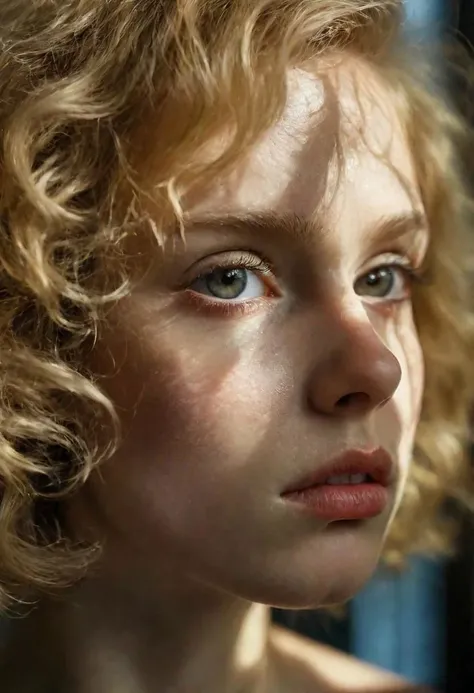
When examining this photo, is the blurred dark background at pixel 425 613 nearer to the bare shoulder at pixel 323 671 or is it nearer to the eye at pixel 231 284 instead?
the bare shoulder at pixel 323 671

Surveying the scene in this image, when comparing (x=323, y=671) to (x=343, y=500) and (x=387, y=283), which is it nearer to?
(x=343, y=500)

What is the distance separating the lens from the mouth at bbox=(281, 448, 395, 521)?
0.64 meters

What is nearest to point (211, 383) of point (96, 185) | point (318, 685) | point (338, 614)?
point (96, 185)

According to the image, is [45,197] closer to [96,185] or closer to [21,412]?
[96,185]

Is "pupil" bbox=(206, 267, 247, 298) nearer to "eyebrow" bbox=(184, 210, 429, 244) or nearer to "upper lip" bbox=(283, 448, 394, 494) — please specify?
"eyebrow" bbox=(184, 210, 429, 244)

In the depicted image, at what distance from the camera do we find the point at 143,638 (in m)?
0.75

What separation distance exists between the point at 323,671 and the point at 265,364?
0.41 m

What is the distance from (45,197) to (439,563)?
2.10ft

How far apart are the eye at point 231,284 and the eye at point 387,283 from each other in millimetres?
98

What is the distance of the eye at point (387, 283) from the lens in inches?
28.7

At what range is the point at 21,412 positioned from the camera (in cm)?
66

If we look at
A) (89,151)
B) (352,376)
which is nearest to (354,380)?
(352,376)

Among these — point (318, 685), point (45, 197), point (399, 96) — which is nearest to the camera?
point (45, 197)

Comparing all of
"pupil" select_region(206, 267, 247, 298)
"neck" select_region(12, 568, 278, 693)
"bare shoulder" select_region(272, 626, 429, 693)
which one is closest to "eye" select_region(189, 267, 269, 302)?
"pupil" select_region(206, 267, 247, 298)
